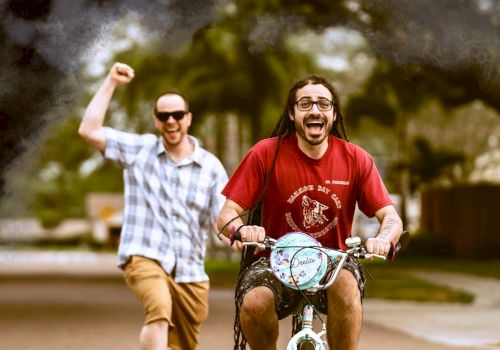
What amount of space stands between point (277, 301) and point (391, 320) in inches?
355

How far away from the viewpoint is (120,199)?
256ft

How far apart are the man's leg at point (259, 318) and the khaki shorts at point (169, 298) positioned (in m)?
1.92

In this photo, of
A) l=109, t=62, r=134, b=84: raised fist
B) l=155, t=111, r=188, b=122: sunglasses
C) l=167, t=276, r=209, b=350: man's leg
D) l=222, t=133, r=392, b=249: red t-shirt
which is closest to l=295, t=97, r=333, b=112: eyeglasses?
l=222, t=133, r=392, b=249: red t-shirt

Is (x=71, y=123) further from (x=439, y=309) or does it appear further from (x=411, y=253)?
(x=439, y=309)

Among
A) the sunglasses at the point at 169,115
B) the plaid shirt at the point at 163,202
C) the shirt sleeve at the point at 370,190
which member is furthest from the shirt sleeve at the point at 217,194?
the shirt sleeve at the point at 370,190

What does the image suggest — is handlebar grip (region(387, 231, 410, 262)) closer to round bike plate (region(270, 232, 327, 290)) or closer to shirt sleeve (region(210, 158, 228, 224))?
round bike plate (region(270, 232, 327, 290))

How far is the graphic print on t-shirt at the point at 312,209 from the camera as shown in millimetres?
4691

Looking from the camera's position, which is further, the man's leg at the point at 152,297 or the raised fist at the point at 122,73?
the man's leg at the point at 152,297

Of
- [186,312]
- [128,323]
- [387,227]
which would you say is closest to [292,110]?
[387,227]

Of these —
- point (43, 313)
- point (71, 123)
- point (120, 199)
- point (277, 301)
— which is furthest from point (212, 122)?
point (120, 199)

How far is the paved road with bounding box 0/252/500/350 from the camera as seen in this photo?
10.6 metres

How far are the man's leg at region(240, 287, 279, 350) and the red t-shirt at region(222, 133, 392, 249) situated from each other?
398 mm

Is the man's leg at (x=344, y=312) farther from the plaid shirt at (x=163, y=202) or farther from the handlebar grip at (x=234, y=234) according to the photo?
the plaid shirt at (x=163, y=202)

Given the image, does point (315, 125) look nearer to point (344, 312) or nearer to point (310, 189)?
point (310, 189)
